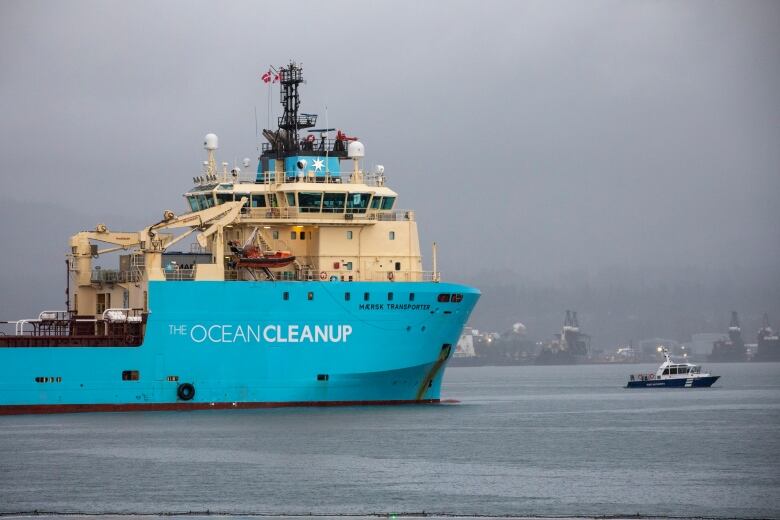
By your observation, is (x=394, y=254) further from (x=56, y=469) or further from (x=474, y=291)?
(x=56, y=469)

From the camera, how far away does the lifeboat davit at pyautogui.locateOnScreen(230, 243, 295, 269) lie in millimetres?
51188

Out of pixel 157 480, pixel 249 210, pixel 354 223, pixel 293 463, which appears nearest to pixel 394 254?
pixel 354 223

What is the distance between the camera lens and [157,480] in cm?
3503

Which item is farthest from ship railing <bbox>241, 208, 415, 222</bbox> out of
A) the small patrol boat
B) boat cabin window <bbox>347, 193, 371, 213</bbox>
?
the small patrol boat

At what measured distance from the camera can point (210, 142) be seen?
5638 cm

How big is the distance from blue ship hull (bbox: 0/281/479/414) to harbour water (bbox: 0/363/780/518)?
2.52ft

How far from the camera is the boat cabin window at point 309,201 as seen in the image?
53.5m

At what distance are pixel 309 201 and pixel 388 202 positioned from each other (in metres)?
3.36

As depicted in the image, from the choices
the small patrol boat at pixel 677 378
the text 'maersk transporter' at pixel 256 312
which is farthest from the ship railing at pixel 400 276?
the small patrol boat at pixel 677 378

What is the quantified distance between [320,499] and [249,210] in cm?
2332

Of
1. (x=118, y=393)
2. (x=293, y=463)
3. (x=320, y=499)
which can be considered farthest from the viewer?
(x=118, y=393)

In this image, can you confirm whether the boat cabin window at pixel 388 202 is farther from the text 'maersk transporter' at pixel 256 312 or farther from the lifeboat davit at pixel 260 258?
the lifeboat davit at pixel 260 258

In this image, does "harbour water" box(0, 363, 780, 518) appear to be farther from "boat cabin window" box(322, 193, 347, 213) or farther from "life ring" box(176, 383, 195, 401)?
"boat cabin window" box(322, 193, 347, 213)

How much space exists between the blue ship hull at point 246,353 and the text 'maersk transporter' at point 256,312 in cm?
4
